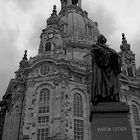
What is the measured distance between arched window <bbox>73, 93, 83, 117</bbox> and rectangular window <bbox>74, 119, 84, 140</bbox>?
1.15 meters

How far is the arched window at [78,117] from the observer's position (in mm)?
34969

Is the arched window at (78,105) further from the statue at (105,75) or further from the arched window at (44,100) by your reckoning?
the statue at (105,75)

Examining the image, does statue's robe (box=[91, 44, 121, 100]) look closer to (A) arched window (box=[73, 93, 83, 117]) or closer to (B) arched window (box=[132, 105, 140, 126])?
(A) arched window (box=[73, 93, 83, 117])

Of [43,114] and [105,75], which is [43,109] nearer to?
[43,114]

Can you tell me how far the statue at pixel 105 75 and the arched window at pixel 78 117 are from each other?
2603 centimetres

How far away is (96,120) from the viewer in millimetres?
8484

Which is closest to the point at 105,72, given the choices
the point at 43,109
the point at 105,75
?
the point at 105,75

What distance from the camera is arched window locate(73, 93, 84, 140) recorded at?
115 feet

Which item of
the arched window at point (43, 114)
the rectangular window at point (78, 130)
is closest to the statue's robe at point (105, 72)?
the arched window at point (43, 114)

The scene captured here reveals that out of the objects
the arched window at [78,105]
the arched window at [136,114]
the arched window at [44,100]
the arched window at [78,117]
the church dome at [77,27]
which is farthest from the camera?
the church dome at [77,27]

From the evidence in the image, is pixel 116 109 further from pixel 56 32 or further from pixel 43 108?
pixel 56 32

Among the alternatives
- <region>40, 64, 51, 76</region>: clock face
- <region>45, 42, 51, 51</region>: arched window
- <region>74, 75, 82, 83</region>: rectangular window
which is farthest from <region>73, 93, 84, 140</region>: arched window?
<region>45, 42, 51, 51</region>: arched window

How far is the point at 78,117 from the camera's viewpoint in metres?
36.3

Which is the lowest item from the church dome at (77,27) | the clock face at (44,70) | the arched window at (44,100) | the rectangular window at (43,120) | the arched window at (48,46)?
the rectangular window at (43,120)
